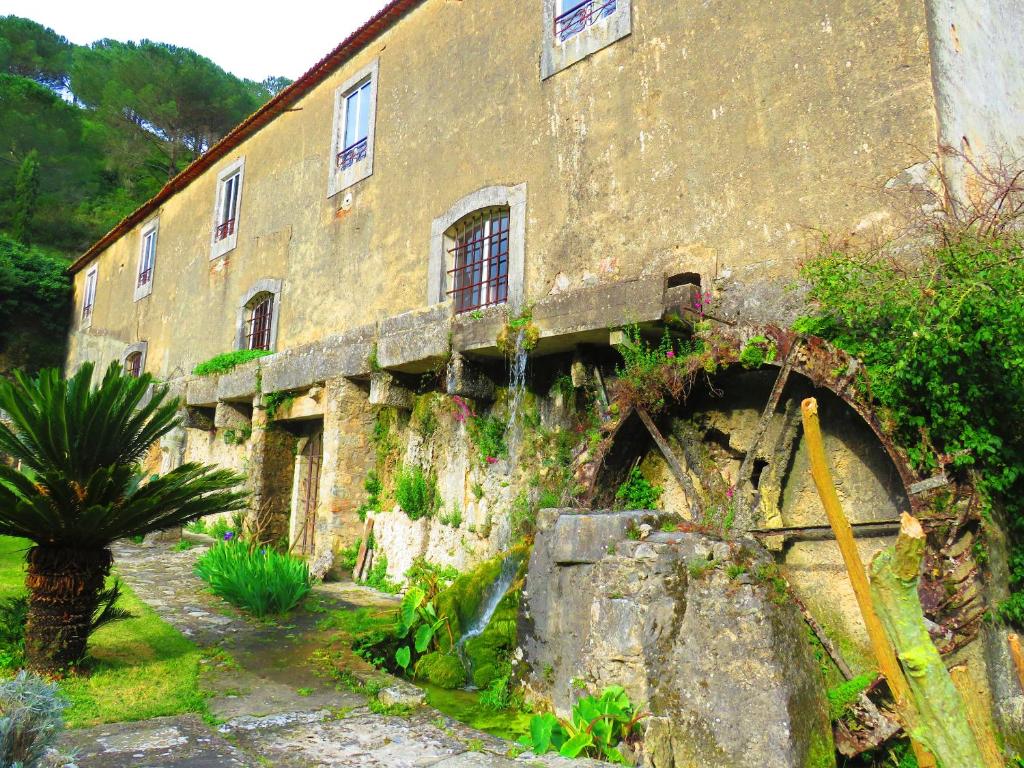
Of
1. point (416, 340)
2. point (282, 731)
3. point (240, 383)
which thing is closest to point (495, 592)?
point (282, 731)

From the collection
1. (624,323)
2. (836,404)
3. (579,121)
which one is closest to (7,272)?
(579,121)

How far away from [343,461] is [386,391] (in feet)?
3.95

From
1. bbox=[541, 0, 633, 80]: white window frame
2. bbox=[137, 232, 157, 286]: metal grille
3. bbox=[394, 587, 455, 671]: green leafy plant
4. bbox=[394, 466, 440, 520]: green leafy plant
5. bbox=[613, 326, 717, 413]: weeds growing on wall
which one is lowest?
bbox=[394, 587, 455, 671]: green leafy plant

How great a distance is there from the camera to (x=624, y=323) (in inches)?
240

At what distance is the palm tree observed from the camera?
4715mm

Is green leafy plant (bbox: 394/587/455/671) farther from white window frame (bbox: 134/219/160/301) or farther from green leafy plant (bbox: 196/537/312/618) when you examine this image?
white window frame (bbox: 134/219/160/301)

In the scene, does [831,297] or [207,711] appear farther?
[831,297]

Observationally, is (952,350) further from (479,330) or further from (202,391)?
(202,391)

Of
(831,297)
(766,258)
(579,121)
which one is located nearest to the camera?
(831,297)

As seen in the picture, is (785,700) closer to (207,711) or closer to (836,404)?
(836,404)

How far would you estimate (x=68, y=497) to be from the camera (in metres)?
4.77

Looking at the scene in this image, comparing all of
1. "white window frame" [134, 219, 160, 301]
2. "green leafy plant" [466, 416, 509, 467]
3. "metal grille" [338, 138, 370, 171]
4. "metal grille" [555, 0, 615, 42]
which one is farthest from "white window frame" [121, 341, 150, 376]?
"metal grille" [555, 0, 615, 42]

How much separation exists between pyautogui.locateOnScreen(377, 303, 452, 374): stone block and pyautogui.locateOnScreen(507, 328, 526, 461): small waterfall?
0.75m

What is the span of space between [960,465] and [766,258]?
2.17 m
